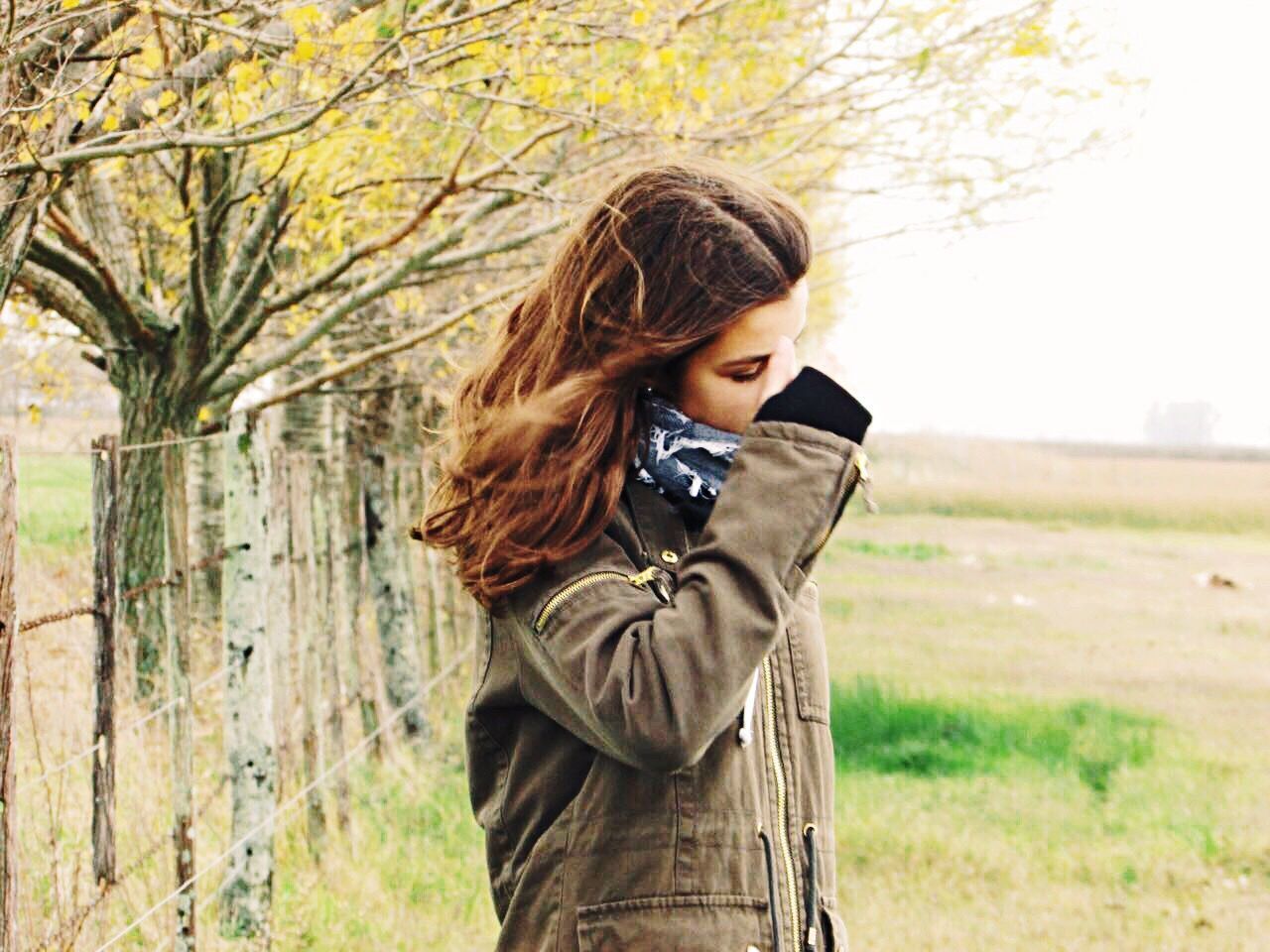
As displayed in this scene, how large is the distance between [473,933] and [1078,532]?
63.2ft

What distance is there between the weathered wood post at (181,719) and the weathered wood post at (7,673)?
139 centimetres

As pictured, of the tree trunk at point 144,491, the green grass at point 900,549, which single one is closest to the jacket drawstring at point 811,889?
the tree trunk at point 144,491

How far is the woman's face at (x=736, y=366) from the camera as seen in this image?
6.30ft

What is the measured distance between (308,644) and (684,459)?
440 centimetres

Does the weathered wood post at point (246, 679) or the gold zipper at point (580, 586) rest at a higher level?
the gold zipper at point (580, 586)

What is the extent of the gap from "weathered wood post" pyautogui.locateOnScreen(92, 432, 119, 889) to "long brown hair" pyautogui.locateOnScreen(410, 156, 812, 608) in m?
1.95

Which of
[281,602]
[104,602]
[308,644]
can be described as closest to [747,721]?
[104,602]

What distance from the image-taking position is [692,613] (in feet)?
5.68

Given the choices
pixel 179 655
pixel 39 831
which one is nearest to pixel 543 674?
pixel 179 655

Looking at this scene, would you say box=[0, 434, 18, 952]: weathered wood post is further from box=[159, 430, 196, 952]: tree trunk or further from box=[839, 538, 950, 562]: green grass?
box=[839, 538, 950, 562]: green grass

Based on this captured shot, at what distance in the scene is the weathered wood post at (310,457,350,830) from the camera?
6.35 meters

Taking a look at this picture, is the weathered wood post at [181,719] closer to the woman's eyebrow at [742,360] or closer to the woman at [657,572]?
the woman at [657,572]

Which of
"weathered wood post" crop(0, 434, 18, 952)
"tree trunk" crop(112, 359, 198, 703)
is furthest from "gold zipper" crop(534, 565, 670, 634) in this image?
"tree trunk" crop(112, 359, 198, 703)

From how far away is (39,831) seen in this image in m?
4.41
